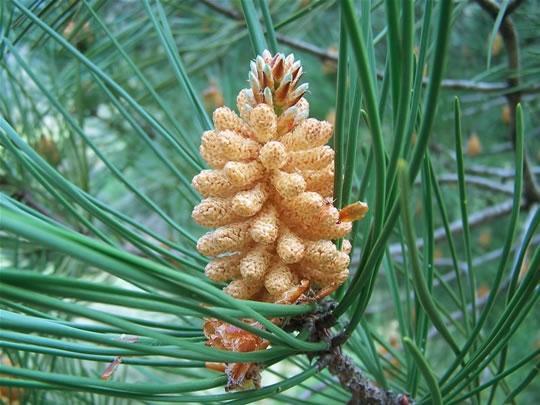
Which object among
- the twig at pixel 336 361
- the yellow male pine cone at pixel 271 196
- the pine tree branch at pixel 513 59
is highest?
the pine tree branch at pixel 513 59

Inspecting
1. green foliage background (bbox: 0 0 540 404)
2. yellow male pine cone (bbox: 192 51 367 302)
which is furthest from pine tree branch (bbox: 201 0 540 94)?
yellow male pine cone (bbox: 192 51 367 302)

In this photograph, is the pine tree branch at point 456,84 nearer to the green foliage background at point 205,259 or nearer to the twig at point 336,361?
the green foliage background at point 205,259

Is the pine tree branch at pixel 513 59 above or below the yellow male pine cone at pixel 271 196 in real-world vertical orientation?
above

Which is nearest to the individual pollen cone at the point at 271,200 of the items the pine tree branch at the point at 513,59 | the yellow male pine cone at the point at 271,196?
the yellow male pine cone at the point at 271,196

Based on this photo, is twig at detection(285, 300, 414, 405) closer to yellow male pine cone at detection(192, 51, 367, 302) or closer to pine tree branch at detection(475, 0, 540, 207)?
yellow male pine cone at detection(192, 51, 367, 302)

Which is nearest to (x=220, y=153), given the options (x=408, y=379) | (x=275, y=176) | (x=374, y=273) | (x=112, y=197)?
(x=275, y=176)

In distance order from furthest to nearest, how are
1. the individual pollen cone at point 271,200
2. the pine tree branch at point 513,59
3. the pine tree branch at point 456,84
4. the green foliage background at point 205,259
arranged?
1. the pine tree branch at point 456,84
2. the pine tree branch at point 513,59
3. the individual pollen cone at point 271,200
4. the green foliage background at point 205,259

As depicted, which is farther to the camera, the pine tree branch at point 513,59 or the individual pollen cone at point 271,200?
the pine tree branch at point 513,59

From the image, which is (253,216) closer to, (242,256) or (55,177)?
(242,256)

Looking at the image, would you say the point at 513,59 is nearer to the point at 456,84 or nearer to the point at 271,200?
the point at 456,84
